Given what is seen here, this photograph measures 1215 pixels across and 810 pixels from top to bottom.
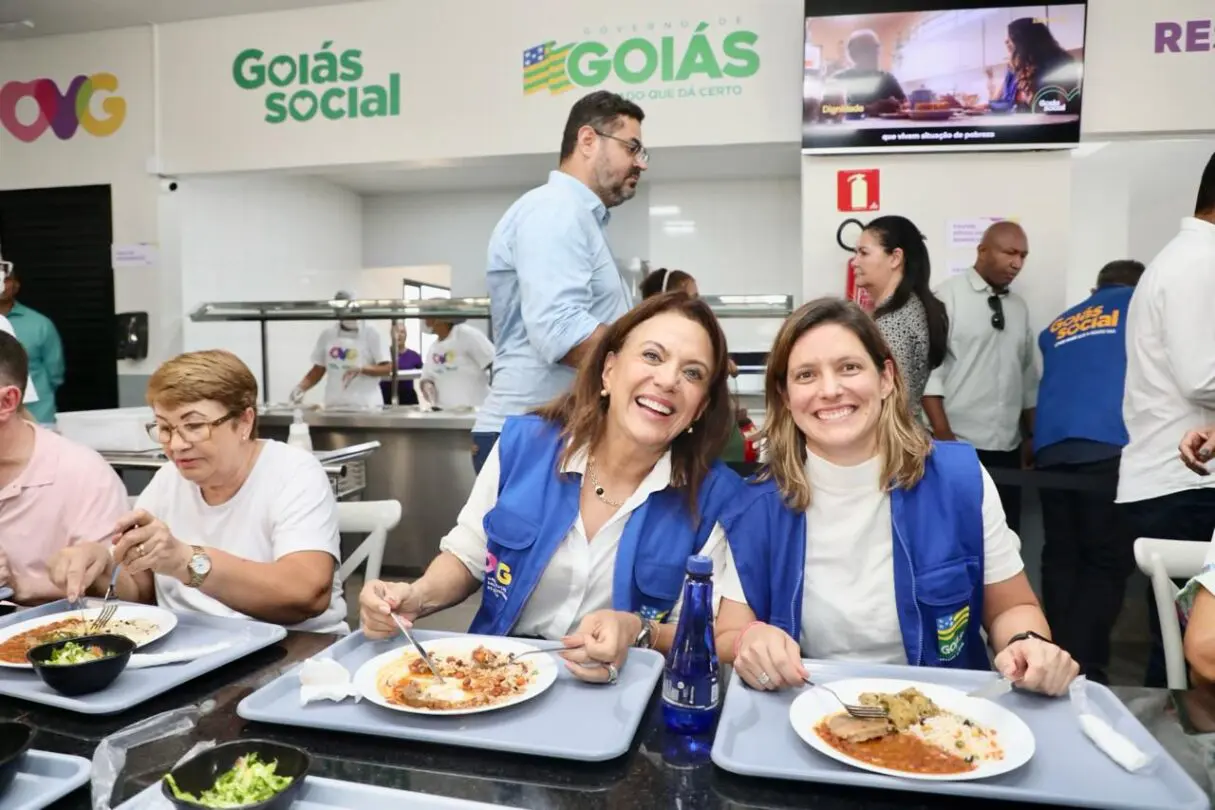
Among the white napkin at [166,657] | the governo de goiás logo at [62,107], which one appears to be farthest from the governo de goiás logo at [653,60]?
the white napkin at [166,657]

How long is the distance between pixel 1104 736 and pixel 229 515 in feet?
4.92

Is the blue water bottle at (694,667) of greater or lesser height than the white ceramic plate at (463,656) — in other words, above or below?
above

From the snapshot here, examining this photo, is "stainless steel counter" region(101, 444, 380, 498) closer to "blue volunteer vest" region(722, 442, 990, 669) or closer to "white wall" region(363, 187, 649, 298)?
"blue volunteer vest" region(722, 442, 990, 669)

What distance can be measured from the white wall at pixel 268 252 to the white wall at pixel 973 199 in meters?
3.23

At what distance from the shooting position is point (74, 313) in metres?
4.92

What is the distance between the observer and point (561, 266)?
7.27ft

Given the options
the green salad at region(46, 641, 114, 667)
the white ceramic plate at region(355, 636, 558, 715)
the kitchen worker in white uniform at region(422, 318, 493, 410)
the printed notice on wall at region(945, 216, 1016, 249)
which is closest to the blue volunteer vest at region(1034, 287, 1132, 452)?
the printed notice on wall at region(945, 216, 1016, 249)

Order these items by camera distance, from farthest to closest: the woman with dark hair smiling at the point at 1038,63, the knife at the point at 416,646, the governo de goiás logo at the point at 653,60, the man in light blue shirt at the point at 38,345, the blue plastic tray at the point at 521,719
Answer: the man in light blue shirt at the point at 38,345
the governo de goiás logo at the point at 653,60
the woman with dark hair smiling at the point at 1038,63
the knife at the point at 416,646
the blue plastic tray at the point at 521,719

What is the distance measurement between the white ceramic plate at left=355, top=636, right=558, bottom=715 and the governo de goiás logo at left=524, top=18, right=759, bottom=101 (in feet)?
11.0

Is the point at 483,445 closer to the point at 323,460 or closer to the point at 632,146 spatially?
the point at 323,460

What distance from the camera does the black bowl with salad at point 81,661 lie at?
1.06 metres

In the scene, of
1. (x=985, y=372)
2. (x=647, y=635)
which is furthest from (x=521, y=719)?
(x=985, y=372)

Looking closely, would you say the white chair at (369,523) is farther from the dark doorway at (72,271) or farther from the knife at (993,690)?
the dark doorway at (72,271)

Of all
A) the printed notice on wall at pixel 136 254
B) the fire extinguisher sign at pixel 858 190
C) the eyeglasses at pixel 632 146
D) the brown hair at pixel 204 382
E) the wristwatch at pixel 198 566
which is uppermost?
the fire extinguisher sign at pixel 858 190
